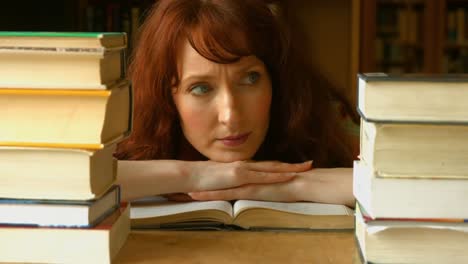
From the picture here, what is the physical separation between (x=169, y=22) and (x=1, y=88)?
2.18 feet

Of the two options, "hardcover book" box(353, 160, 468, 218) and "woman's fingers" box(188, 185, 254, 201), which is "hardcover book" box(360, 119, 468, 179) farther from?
"woman's fingers" box(188, 185, 254, 201)

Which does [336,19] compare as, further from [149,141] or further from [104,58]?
[104,58]

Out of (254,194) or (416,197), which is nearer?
(416,197)

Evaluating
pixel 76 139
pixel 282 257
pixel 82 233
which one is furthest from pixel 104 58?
pixel 282 257

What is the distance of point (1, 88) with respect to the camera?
0.82 meters

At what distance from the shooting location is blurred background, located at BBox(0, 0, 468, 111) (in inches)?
161

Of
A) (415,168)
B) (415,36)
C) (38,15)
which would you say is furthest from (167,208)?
(415,36)

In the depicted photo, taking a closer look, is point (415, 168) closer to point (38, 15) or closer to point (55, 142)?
point (55, 142)

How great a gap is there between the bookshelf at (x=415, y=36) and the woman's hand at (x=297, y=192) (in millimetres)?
3021

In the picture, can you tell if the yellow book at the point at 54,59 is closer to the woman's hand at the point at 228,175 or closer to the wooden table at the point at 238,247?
the wooden table at the point at 238,247

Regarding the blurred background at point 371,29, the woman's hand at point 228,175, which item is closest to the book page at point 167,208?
the woman's hand at point 228,175

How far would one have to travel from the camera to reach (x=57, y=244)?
84 centimetres

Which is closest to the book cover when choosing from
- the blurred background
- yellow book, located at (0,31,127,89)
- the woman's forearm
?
yellow book, located at (0,31,127,89)

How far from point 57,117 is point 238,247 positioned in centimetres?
29
